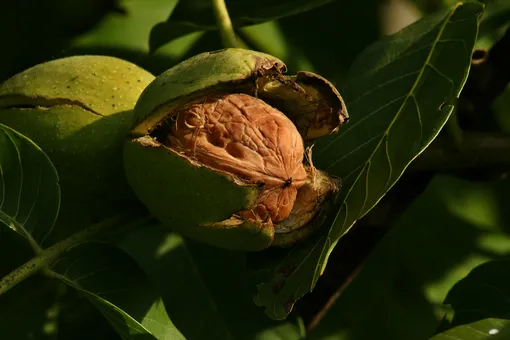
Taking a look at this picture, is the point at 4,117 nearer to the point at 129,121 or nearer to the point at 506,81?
the point at 129,121

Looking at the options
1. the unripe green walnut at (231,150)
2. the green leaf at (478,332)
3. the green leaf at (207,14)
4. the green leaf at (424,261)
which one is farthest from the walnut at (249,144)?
the green leaf at (424,261)

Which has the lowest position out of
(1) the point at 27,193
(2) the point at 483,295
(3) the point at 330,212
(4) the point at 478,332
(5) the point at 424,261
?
(5) the point at 424,261

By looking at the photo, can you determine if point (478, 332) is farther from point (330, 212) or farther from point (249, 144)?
point (249, 144)

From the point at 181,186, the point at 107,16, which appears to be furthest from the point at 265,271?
the point at 107,16

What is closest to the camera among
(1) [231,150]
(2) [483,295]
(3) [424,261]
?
Answer: (1) [231,150]

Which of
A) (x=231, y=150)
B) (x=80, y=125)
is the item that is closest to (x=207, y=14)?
(x=80, y=125)

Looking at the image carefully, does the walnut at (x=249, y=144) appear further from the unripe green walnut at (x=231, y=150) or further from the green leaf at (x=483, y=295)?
the green leaf at (x=483, y=295)

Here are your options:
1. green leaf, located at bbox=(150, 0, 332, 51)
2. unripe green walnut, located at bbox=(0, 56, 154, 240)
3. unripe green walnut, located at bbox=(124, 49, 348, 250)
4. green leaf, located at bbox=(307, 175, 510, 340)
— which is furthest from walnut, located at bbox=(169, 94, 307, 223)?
green leaf, located at bbox=(307, 175, 510, 340)
